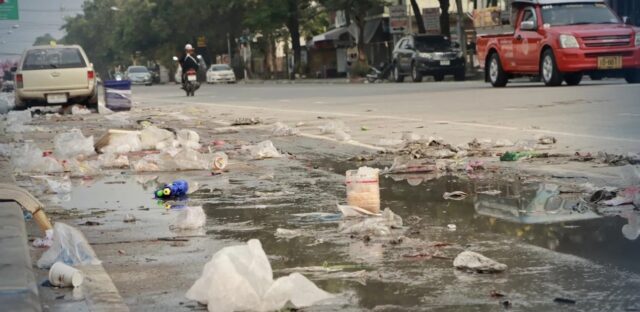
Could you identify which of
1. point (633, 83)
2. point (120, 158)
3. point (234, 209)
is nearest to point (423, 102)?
point (633, 83)

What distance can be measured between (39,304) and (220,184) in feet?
16.0

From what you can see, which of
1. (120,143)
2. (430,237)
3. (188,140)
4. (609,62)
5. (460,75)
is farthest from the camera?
(460,75)

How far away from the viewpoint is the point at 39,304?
4570 millimetres

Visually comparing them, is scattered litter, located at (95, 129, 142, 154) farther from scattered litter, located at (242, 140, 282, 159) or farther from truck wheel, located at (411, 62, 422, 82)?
truck wheel, located at (411, 62, 422, 82)

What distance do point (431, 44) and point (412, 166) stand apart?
105 ft

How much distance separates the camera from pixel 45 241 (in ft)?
20.8

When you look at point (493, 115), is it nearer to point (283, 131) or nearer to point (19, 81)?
point (283, 131)

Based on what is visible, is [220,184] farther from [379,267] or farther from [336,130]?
[336,130]

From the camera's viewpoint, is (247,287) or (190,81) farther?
(190,81)

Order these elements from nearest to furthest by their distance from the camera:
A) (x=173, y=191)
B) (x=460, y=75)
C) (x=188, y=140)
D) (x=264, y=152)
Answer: (x=173, y=191) < (x=264, y=152) < (x=188, y=140) < (x=460, y=75)

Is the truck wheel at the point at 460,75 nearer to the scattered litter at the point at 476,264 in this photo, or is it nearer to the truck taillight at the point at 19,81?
the truck taillight at the point at 19,81

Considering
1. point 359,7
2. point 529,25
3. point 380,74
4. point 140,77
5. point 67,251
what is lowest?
point 140,77

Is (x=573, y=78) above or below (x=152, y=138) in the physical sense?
below

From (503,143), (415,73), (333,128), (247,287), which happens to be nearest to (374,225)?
(247,287)
